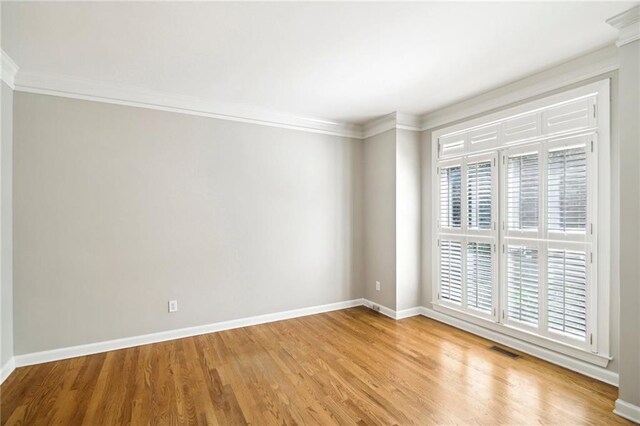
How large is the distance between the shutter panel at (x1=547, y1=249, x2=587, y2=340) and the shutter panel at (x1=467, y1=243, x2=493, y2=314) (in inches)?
23.0

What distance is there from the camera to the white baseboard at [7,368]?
2.51m

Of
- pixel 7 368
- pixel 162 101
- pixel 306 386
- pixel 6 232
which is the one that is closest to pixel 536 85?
pixel 306 386

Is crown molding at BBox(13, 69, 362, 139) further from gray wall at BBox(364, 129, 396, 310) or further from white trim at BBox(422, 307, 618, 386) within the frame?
white trim at BBox(422, 307, 618, 386)

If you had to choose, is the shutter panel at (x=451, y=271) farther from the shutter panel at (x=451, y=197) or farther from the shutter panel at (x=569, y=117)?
the shutter panel at (x=569, y=117)

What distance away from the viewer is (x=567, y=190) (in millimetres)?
2695

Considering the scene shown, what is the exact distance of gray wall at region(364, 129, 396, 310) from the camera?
409cm

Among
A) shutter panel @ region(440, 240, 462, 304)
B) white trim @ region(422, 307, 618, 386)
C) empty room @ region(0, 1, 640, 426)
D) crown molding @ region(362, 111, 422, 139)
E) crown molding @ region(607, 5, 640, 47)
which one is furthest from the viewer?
crown molding @ region(362, 111, 422, 139)

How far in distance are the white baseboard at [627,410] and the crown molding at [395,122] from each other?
10.6 ft

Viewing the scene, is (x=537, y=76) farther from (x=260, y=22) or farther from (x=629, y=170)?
(x=260, y=22)

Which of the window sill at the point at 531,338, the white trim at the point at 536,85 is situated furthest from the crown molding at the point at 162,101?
the window sill at the point at 531,338

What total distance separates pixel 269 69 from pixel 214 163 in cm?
135

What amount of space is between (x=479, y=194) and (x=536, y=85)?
1152 mm

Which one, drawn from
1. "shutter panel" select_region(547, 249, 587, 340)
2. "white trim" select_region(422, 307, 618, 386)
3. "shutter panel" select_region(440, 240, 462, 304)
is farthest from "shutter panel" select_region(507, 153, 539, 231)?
"white trim" select_region(422, 307, 618, 386)

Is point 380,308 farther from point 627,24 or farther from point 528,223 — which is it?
point 627,24
